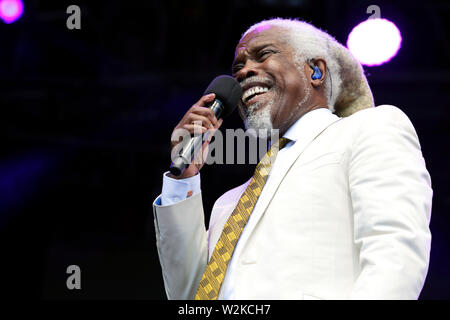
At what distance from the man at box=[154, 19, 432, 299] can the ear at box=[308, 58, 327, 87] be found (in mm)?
49

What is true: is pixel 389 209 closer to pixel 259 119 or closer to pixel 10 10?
pixel 259 119

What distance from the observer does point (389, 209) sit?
A: 3.46 feet

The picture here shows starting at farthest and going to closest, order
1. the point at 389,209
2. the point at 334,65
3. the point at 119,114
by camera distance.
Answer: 1. the point at 119,114
2. the point at 334,65
3. the point at 389,209

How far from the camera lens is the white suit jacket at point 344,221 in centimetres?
102

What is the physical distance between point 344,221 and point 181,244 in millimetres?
461

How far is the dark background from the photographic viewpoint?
3.11m

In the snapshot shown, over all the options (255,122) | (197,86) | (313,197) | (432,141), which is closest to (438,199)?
(432,141)

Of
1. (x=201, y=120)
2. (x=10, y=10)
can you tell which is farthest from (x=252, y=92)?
(x=10, y=10)

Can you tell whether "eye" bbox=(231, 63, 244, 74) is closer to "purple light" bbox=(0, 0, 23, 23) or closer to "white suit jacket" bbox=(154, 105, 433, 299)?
"white suit jacket" bbox=(154, 105, 433, 299)

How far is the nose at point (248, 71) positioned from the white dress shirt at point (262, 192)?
22 centimetres

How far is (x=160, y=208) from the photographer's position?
1383 millimetres

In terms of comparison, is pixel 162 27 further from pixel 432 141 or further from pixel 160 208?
pixel 160 208

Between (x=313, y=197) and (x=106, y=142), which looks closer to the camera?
(x=313, y=197)
